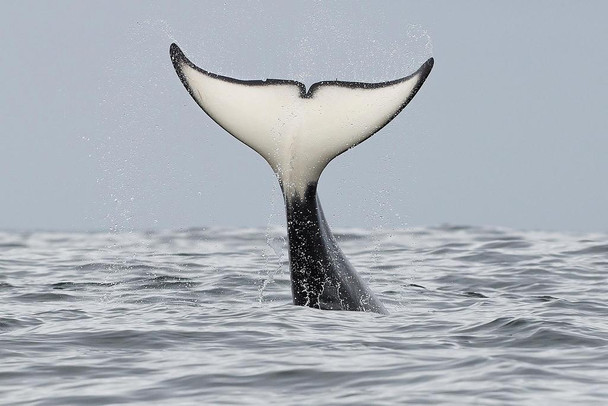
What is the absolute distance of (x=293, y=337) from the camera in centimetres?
980

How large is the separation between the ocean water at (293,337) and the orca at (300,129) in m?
0.54

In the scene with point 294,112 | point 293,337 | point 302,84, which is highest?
point 302,84

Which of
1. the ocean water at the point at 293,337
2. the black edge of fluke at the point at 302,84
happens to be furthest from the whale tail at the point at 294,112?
the ocean water at the point at 293,337

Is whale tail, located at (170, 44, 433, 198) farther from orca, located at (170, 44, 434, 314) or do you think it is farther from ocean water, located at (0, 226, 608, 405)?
ocean water, located at (0, 226, 608, 405)

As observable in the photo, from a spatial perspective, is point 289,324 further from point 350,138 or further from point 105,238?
point 105,238

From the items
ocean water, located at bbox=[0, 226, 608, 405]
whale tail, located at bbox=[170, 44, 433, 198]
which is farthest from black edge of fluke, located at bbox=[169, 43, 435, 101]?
ocean water, located at bbox=[0, 226, 608, 405]

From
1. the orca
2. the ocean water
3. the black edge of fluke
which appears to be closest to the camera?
the ocean water

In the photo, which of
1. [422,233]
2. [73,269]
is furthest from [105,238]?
[73,269]

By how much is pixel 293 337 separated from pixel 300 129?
199 cm

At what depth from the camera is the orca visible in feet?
34.5

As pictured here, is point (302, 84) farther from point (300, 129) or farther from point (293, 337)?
point (293, 337)

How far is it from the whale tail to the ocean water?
140 cm

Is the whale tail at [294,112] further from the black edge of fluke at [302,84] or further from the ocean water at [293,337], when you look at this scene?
the ocean water at [293,337]

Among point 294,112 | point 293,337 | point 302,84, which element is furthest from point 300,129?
point 293,337
